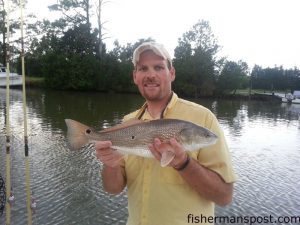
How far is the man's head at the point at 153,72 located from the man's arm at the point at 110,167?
58cm

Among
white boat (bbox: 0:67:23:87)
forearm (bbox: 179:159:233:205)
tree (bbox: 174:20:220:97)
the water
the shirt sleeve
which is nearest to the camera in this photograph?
forearm (bbox: 179:159:233:205)

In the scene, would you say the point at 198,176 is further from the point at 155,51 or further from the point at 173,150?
the point at 155,51

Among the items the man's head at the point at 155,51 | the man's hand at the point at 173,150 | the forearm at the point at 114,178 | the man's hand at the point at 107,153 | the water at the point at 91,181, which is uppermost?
the man's head at the point at 155,51

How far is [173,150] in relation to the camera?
271 cm

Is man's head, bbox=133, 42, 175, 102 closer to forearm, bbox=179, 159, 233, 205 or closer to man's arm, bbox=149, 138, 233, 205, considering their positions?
man's arm, bbox=149, 138, 233, 205

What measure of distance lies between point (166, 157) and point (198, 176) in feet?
1.00

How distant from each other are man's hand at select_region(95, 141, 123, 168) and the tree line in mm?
52947

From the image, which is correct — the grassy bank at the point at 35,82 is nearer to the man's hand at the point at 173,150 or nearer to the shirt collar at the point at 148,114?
the shirt collar at the point at 148,114

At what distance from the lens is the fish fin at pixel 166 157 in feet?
8.72

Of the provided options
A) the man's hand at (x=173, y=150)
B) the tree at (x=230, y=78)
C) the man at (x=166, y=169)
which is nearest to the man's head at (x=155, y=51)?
the man at (x=166, y=169)

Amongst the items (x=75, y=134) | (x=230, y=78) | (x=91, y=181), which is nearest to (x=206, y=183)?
(x=75, y=134)

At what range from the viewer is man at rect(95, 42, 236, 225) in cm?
283

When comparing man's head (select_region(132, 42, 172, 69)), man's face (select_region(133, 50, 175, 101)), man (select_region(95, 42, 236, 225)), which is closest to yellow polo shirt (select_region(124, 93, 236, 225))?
man (select_region(95, 42, 236, 225))

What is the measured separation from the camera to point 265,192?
12.4 metres
